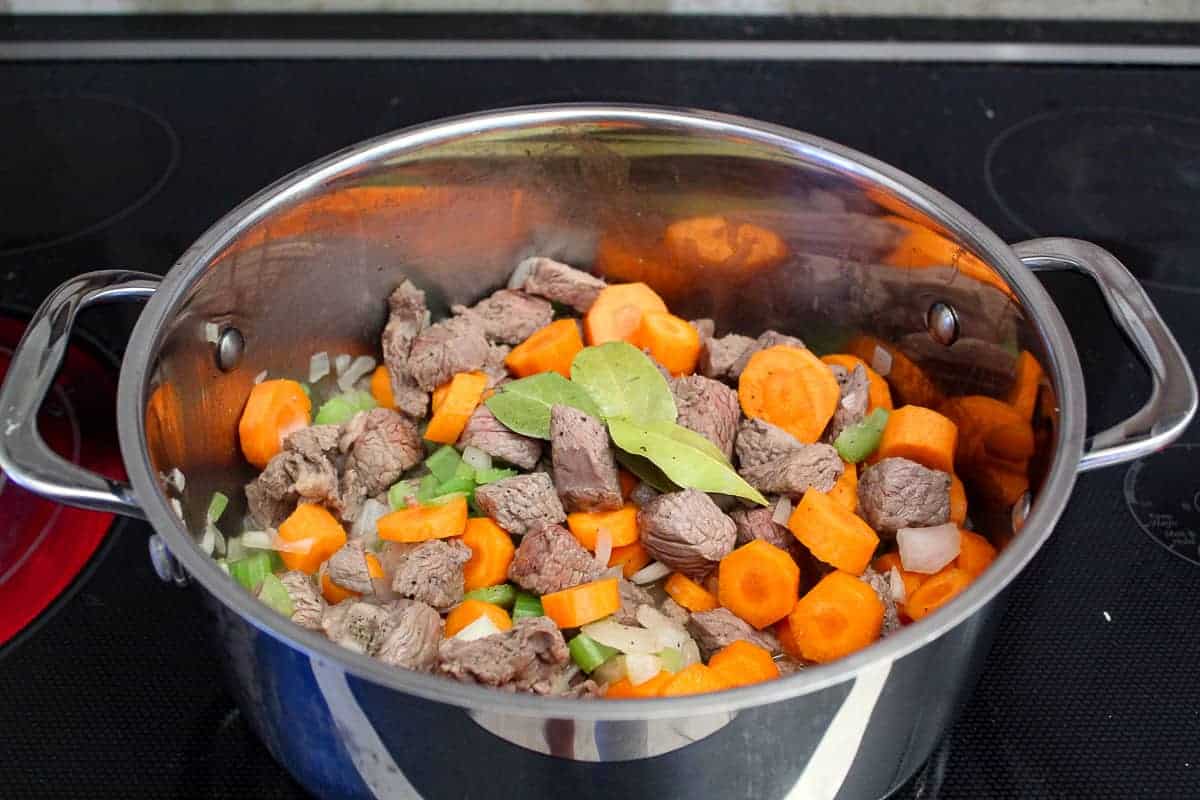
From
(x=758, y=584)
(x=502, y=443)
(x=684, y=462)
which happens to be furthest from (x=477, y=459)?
(x=758, y=584)

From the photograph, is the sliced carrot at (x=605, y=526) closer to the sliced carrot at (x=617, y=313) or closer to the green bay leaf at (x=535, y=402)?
the green bay leaf at (x=535, y=402)

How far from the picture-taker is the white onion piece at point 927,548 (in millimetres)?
1213

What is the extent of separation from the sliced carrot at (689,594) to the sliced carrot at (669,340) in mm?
311

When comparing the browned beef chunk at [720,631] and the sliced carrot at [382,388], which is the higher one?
the sliced carrot at [382,388]

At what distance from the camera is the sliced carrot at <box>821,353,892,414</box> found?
4.58 feet

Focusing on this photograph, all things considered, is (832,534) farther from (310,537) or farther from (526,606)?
(310,537)

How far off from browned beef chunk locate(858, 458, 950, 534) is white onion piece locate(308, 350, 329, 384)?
0.68 meters

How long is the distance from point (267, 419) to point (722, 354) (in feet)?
1.79

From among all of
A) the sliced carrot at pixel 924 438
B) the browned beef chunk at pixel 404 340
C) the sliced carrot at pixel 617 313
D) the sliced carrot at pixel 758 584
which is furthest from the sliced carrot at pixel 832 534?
the browned beef chunk at pixel 404 340

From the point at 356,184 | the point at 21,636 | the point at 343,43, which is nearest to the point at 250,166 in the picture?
the point at 343,43

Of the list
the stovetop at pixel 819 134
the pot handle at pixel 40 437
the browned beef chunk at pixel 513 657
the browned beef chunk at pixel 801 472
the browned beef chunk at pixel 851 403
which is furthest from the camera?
the browned beef chunk at pixel 851 403

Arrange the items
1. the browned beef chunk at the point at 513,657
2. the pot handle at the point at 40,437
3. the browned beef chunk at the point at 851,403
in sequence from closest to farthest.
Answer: the pot handle at the point at 40,437, the browned beef chunk at the point at 513,657, the browned beef chunk at the point at 851,403

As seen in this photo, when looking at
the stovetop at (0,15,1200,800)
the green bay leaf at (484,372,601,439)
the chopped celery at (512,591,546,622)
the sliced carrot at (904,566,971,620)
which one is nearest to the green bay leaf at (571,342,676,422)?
the green bay leaf at (484,372,601,439)

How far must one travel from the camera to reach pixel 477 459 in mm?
1322
